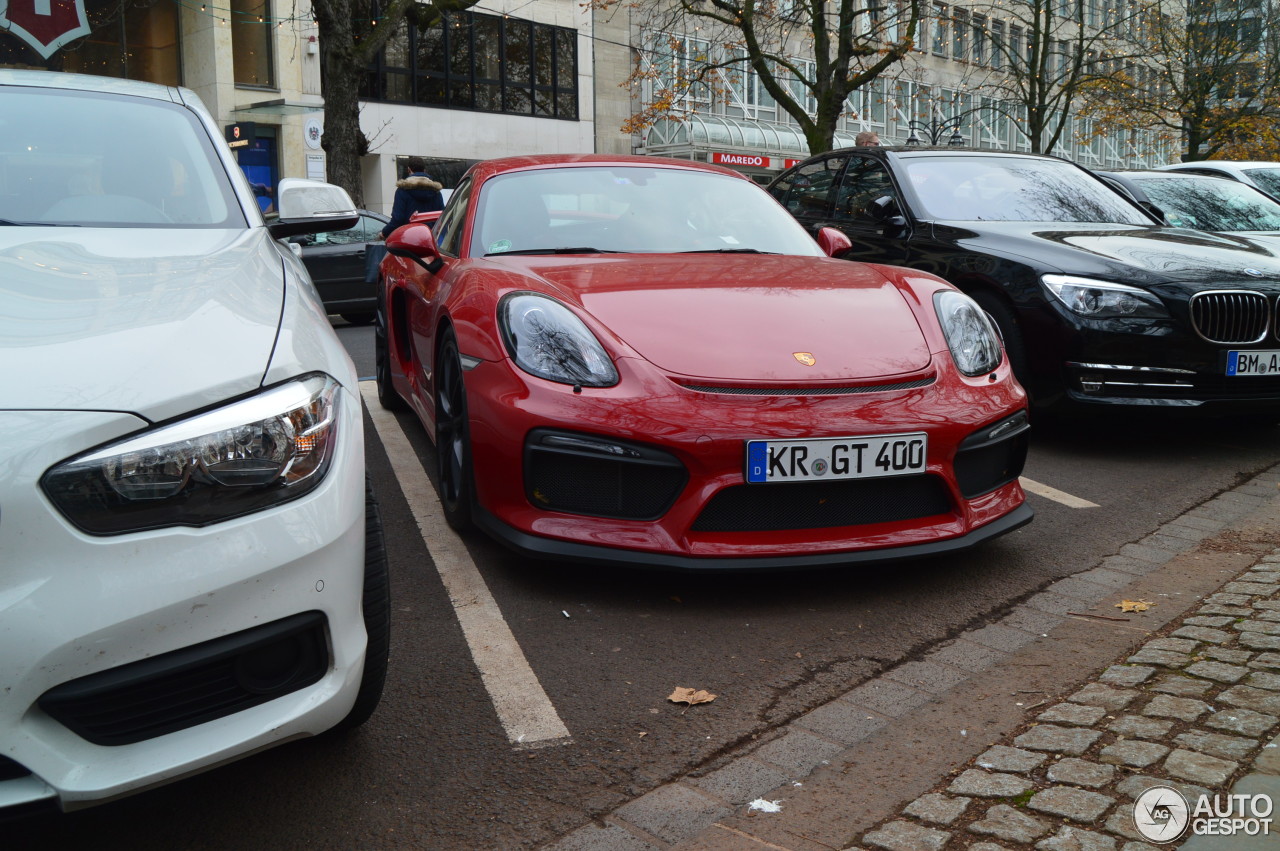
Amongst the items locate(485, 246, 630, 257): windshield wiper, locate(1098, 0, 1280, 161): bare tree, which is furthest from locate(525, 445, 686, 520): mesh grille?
locate(1098, 0, 1280, 161): bare tree

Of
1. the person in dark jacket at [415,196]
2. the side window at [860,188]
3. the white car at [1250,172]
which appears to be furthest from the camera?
the person in dark jacket at [415,196]

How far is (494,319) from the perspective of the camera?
3762 millimetres

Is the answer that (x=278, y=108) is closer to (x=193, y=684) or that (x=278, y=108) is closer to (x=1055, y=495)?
(x=1055, y=495)

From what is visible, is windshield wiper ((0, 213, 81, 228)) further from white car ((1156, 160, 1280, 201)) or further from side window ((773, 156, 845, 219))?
white car ((1156, 160, 1280, 201))

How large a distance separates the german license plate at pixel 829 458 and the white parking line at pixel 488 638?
0.83 m

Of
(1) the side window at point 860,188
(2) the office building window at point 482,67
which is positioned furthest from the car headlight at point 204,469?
(2) the office building window at point 482,67

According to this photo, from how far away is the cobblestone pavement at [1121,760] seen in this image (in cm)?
221

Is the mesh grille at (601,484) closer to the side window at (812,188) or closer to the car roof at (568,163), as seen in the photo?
the car roof at (568,163)

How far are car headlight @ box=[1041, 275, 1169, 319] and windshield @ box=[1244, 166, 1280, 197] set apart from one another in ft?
22.1

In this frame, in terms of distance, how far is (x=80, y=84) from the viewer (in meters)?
3.72

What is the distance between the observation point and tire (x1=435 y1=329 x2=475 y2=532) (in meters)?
3.90

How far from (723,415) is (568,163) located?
7.23ft

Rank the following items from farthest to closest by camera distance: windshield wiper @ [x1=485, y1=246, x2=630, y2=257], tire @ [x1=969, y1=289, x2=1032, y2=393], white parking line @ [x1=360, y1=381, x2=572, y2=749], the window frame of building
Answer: the window frame of building
tire @ [x1=969, y1=289, x2=1032, y2=393]
windshield wiper @ [x1=485, y1=246, x2=630, y2=257]
white parking line @ [x1=360, y1=381, x2=572, y2=749]

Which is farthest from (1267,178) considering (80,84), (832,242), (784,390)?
(80,84)
